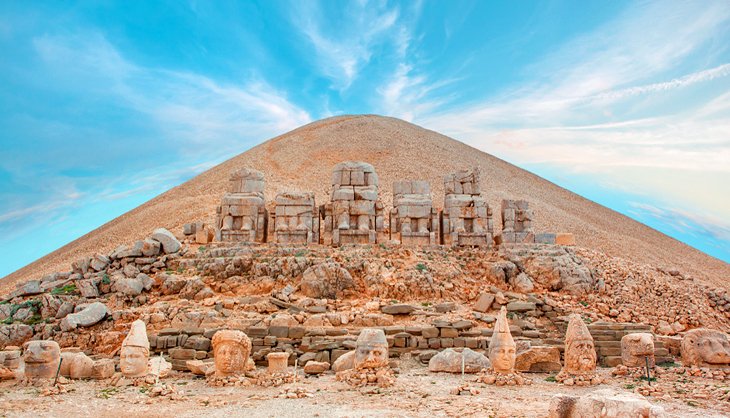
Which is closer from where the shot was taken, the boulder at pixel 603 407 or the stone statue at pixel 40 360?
the boulder at pixel 603 407

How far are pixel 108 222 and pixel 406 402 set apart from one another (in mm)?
36779

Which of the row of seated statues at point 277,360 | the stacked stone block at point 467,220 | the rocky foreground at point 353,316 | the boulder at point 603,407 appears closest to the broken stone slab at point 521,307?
the rocky foreground at point 353,316

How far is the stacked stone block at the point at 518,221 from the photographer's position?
58.8 ft

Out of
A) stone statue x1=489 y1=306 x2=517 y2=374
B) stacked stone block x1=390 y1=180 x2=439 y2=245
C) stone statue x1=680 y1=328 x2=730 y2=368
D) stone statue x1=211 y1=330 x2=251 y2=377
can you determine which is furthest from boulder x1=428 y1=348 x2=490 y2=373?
stacked stone block x1=390 y1=180 x2=439 y2=245

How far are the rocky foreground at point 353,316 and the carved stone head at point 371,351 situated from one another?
489 mm

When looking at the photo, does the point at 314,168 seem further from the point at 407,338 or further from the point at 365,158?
the point at 407,338

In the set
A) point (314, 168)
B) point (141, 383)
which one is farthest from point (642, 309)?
point (314, 168)

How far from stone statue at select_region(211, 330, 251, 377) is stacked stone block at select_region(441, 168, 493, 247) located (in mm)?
8443

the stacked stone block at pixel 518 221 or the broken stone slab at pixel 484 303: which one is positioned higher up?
the stacked stone block at pixel 518 221

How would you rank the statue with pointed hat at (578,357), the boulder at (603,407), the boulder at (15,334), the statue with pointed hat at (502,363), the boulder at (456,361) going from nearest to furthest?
the boulder at (603,407) < the statue with pointed hat at (502,363) < the statue with pointed hat at (578,357) < the boulder at (456,361) < the boulder at (15,334)

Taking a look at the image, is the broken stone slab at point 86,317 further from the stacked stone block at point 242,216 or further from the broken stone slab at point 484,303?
the broken stone slab at point 484,303

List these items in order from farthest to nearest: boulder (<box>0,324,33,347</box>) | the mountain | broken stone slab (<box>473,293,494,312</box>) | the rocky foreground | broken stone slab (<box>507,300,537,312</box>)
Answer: the mountain
broken stone slab (<box>473,293,494,312</box>)
broken stone slab (<box>507,300,537,312</box>)
boulder (<box>0,324,33,347</box>)
the rocky foreground

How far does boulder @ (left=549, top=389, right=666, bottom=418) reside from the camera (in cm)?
654

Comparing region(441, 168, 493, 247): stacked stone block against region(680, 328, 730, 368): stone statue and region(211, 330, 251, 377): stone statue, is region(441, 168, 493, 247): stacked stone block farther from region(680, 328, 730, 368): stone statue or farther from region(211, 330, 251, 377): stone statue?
region(211, 330, 251, 377): stone statue
